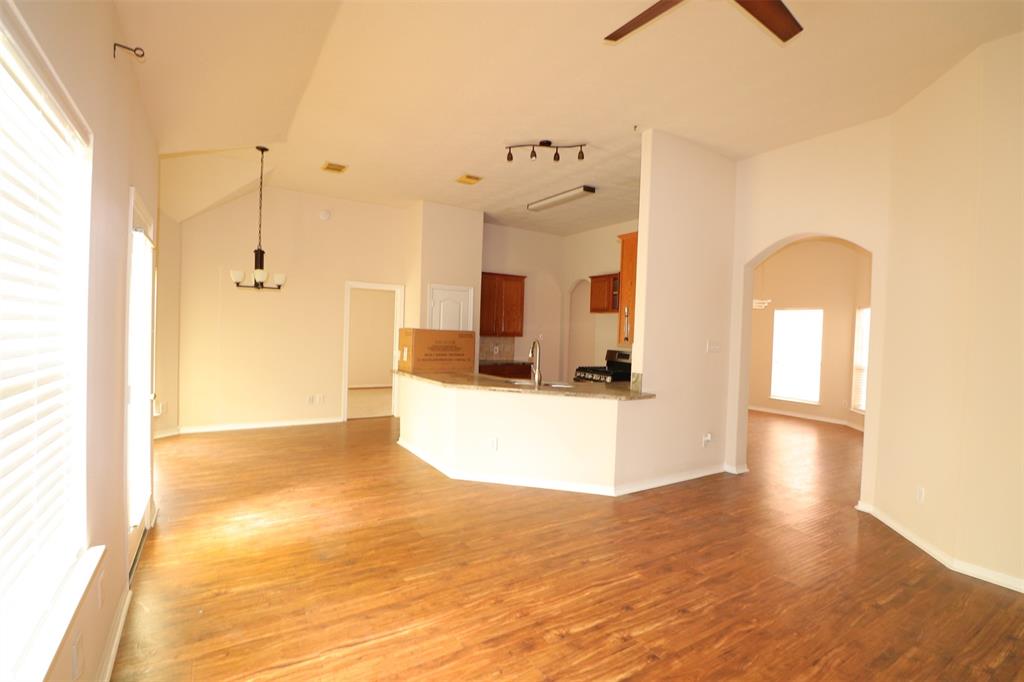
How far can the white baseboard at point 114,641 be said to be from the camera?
6.52ft

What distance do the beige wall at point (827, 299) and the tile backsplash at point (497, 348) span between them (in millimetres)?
3957

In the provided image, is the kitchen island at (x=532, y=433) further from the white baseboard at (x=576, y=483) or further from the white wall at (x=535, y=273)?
the white wall at (x=535, y=273)

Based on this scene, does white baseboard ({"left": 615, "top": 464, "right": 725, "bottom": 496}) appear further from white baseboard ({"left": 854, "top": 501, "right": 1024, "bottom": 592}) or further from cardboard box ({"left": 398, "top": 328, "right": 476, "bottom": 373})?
cardboard box ({"left": 398, "top": 328, "right": 476, "bottom": 373})

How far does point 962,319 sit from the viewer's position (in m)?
3.23

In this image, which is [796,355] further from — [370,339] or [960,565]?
[370,339]

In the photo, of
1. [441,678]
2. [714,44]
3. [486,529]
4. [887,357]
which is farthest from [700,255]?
[441,678]

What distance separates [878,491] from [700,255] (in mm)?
2467

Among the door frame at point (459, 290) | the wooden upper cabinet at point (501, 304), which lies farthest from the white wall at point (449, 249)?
the wooden upper cabinet at point (501, 304)

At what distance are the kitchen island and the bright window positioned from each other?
19.4 ft

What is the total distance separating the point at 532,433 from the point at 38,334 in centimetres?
362

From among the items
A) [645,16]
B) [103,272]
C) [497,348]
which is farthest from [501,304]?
[103,272]

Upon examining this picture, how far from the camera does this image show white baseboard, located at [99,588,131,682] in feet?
6.52

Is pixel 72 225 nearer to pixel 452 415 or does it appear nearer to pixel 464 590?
pixel 464 590

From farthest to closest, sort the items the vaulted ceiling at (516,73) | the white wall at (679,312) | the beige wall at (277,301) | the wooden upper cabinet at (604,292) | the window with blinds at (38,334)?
the wooden upper cabinet at (604,292)
the beige wall at (277,301)
the white wall at (679,312)
the vaulted ceiling at (516,73)
the window with blinds at (38,334)
